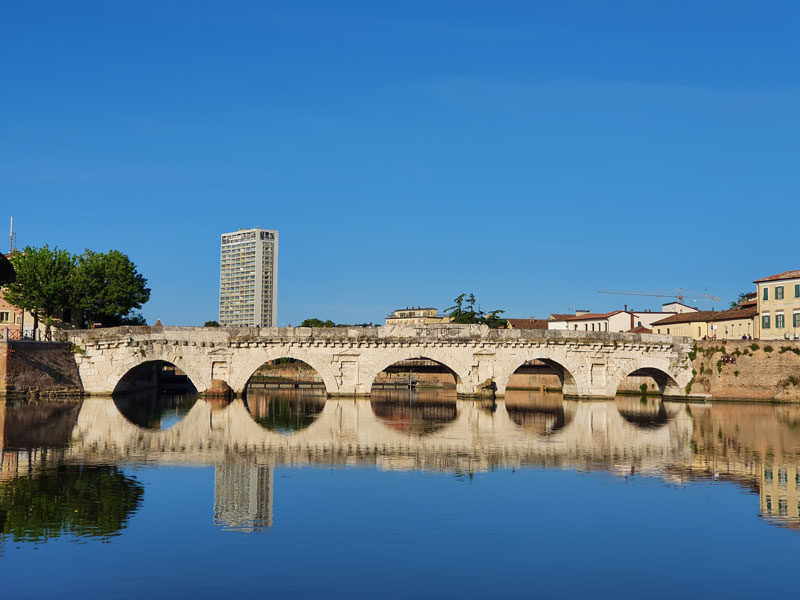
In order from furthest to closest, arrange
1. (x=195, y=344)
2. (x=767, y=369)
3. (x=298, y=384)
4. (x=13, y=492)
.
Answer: (x=298, y=384) < (x=767, y=369) < (x=195, y=344) < (x=13, y=492)

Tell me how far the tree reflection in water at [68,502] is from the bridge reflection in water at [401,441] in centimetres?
159

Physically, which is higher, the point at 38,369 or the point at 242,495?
the point at 38,369

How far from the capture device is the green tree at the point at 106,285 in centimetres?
6531

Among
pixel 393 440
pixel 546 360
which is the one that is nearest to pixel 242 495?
pixel 393 440

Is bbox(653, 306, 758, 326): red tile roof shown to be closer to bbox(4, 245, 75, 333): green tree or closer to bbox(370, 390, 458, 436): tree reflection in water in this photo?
bbox(370, 390, 458, 436): tree reflection in water

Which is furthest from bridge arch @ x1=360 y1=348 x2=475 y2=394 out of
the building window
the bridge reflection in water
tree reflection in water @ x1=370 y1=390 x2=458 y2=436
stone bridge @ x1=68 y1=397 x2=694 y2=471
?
the building window

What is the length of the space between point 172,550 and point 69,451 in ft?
47.2

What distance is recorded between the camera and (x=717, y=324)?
84.4 m

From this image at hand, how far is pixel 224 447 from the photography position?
1220 inches

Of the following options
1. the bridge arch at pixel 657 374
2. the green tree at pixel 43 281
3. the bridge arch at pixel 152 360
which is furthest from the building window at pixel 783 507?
the green tree at pixel 43 281

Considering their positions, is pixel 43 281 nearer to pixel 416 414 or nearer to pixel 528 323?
pixel 416 414

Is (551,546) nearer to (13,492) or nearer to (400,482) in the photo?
(400,482)

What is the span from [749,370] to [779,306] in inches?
409

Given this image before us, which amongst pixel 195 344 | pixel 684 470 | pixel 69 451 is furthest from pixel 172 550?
pixel 195 344
